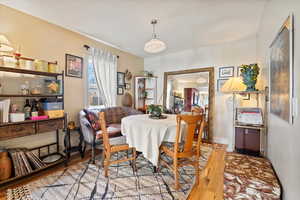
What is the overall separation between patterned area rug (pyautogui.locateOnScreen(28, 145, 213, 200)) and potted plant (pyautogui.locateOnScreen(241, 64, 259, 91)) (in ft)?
5.86

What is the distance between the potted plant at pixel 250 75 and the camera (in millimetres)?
2523

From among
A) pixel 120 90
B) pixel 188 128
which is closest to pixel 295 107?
pixel 188 128

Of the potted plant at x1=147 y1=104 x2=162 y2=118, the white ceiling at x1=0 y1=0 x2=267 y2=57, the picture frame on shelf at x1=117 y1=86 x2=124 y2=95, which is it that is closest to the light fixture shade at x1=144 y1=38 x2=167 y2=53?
the white ceiling at x1=0 y1=0 x2=267 y2=57

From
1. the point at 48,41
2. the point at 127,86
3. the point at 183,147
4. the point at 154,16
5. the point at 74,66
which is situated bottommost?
the point at 183,147

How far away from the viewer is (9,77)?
7.11 ft

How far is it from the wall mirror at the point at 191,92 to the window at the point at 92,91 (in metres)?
1.94

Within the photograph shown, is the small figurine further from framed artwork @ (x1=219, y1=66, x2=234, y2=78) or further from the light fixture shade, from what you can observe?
framed artwork @ (x1=219, y1=66, x2=234, y2=78)

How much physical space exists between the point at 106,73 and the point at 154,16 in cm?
198

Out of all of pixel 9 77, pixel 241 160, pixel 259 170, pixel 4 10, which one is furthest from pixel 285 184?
pixel 4 10

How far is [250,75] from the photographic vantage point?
2553 millimetres

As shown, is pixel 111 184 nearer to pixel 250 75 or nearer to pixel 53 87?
pixel 53 87

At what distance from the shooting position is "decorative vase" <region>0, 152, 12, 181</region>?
1.83m

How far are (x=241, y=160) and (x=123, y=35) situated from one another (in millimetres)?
3381

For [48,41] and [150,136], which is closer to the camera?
[150,136]
